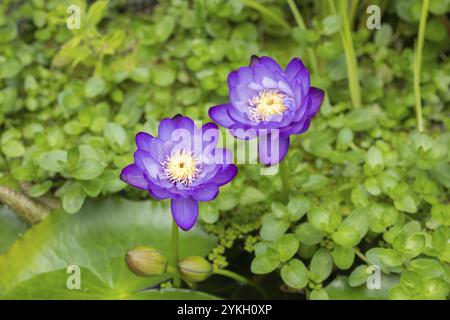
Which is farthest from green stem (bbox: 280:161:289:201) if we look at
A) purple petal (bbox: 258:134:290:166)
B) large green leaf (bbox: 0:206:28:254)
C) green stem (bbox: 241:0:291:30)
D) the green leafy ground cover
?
large green leaf (bbox: 0:206:28:254)

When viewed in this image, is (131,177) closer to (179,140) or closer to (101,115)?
(179,140)

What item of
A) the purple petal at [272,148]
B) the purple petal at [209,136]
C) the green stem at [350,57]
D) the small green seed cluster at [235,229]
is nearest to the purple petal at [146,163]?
the purple petal at [209,136]

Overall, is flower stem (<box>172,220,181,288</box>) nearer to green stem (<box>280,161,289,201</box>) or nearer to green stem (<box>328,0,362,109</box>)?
green stem (<box>280,161,289,201</box>)

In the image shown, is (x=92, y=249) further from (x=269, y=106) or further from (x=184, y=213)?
(x=269, y=106)

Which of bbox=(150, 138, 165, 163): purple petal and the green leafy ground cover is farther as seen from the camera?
the green leafy ground cover

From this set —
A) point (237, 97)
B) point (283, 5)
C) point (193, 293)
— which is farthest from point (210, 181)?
point (283, 5)

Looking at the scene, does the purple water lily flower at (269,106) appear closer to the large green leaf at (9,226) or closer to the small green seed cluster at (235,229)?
the small green seed cluster at (235,229)

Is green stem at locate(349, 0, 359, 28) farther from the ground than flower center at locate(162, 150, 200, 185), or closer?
farther from the ground
